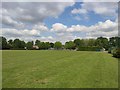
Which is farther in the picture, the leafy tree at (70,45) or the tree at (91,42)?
the leafy tree at (70,45)

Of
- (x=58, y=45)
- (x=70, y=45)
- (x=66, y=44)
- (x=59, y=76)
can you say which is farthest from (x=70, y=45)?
(x=59, y=76)

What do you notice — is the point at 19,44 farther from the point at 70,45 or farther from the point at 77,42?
the point at 77,42

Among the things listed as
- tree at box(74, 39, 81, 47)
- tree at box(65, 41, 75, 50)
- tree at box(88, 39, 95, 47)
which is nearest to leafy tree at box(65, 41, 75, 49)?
tree at box(65, 41, 75, 50)

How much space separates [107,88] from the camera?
797cm

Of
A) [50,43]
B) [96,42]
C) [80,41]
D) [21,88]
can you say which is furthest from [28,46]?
[21,88]

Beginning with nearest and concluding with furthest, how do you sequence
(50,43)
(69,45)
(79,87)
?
(79,87), (69,45), (50,43)

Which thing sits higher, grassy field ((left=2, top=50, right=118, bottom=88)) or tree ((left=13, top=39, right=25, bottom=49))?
tree ((left=13, top=39, right=25, bottom=49))

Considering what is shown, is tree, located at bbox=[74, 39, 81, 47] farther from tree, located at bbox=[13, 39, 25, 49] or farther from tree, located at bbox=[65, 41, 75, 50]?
tree, located at bbox=[13, 39, 25, 49]

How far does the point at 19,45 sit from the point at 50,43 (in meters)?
34.5

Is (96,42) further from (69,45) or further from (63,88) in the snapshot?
(63,88)

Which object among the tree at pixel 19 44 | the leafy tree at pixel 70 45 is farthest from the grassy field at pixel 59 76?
the leafy tree at pixel 70 45

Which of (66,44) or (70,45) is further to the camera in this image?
(66,44)

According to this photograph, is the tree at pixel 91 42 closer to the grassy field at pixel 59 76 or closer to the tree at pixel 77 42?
the tree at pixel 77 42

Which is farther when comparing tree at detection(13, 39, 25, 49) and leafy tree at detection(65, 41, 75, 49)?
leafy tree at detection(65, 41, 75, 49)
